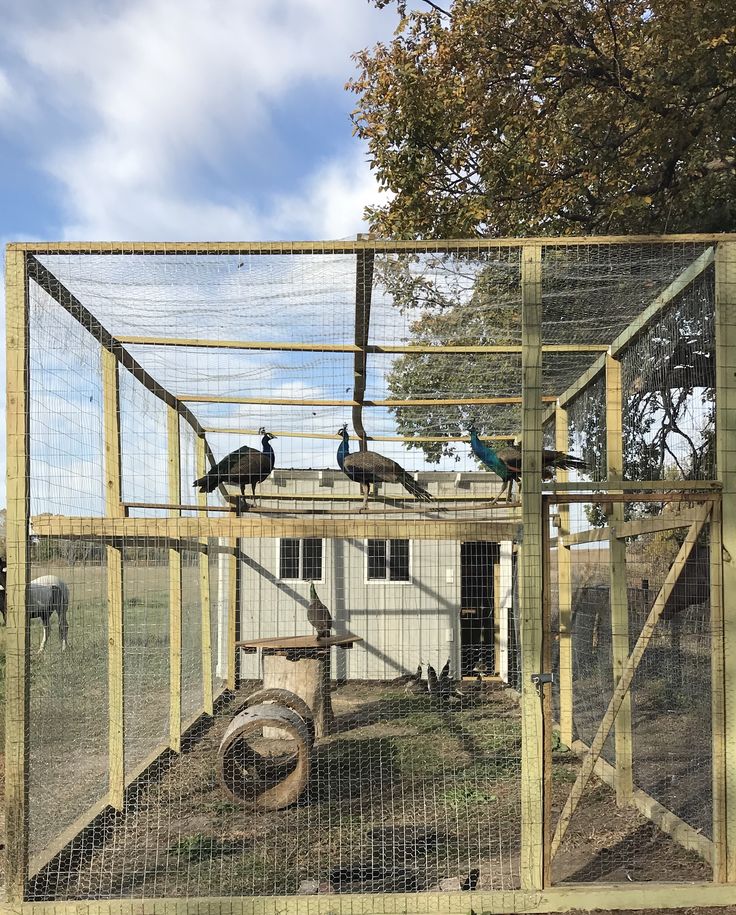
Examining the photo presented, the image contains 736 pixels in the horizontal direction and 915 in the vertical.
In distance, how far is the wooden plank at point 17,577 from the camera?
11.7ft

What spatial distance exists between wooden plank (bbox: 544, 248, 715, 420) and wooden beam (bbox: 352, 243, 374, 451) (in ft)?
5.22

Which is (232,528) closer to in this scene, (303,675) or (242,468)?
(242,468)

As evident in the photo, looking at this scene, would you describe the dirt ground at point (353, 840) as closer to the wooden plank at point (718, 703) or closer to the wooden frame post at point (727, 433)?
the wooden plank at point (718, 703)

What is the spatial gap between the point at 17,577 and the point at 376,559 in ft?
23.2

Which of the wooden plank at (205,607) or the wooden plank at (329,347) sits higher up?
the wooden plank at (329,347)

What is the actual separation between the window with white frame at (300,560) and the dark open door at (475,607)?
6.22 ft

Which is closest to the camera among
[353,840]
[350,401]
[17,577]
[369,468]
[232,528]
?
[17,577]

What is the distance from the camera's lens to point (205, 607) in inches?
295

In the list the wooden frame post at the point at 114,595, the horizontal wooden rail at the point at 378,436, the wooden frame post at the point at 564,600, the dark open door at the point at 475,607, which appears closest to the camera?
the wooden frame post at the point at 114,595

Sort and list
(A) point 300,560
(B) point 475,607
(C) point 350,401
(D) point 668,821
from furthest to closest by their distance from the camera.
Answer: (B) point 475,607 → (A) point 300,560 → (C) point 350,401 → (D) point 668,821

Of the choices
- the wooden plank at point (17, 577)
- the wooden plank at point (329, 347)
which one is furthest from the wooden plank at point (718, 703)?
the wooden plank at point (17, 577)

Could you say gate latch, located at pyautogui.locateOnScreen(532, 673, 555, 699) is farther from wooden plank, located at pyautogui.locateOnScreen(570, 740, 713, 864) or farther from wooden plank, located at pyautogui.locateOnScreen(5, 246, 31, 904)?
wooden plank, located at pyautogui.locateOnScreen(5, 246, 31, 904)

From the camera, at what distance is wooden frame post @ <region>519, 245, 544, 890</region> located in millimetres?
3572

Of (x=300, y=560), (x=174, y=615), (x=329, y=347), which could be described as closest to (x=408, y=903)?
(x=329, y=347)
